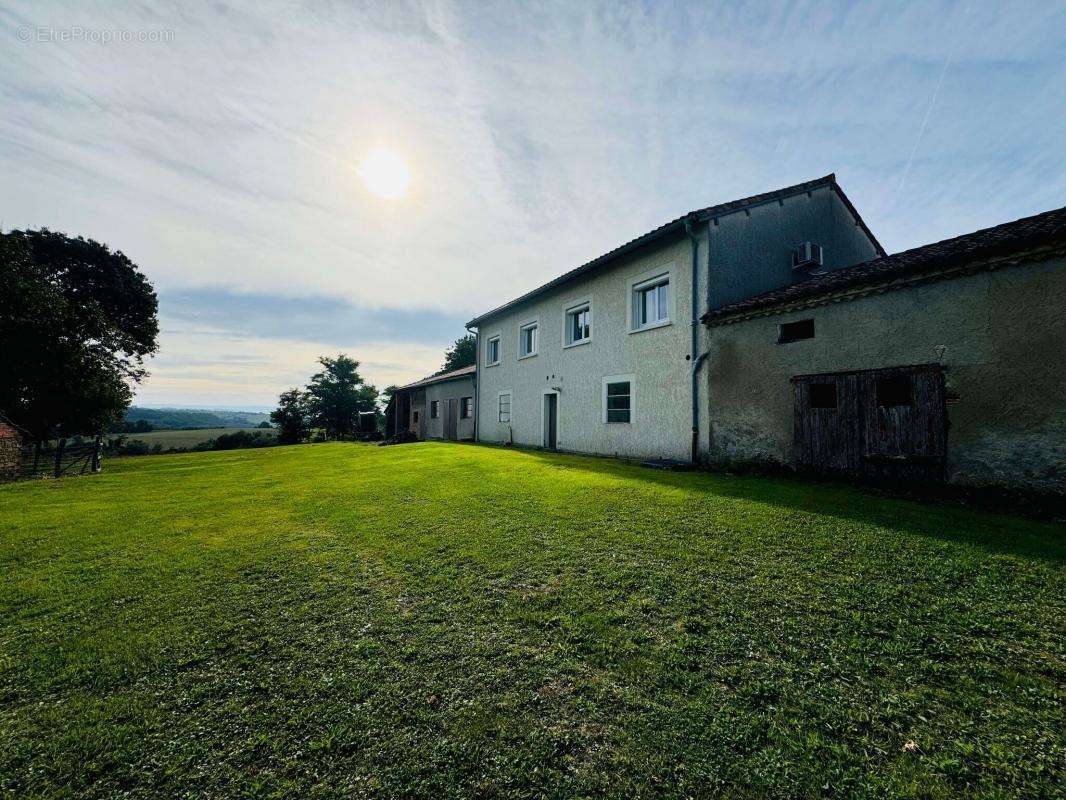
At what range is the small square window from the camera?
12.9 meters

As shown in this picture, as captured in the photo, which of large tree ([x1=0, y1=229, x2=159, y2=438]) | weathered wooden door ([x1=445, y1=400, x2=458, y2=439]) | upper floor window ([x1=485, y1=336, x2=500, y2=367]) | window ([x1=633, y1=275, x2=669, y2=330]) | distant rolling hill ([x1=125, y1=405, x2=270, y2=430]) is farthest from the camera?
distant rolling hill ([x1=125, y1=405, x2=270, y2=430])

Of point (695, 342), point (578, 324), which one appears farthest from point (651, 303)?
point (578, 324)

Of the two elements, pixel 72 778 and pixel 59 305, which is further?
pixel 59 305

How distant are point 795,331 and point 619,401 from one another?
540cm

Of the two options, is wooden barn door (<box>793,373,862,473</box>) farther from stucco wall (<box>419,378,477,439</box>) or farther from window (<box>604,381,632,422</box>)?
stucco wall (<box>419,378,477,439</box>)

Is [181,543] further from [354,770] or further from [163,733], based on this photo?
[354,770]

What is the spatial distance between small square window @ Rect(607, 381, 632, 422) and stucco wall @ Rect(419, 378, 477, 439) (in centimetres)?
1046

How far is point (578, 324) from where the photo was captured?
15711 mm

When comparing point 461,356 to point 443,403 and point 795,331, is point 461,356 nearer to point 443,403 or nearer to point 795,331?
point 443,403

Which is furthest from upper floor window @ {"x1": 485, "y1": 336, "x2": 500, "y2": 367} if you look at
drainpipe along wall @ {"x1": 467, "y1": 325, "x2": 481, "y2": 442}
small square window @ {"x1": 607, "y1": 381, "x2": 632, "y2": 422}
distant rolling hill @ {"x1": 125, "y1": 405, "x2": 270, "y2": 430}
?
distant rolling hill @ {"x1": 125, "y1": 405, "x2": 270, "y2": 430}

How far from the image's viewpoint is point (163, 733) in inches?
78.6

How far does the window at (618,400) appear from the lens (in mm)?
12883

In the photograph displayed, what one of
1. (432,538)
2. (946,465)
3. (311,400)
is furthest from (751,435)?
(311,400)

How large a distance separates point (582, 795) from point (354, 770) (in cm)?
102
